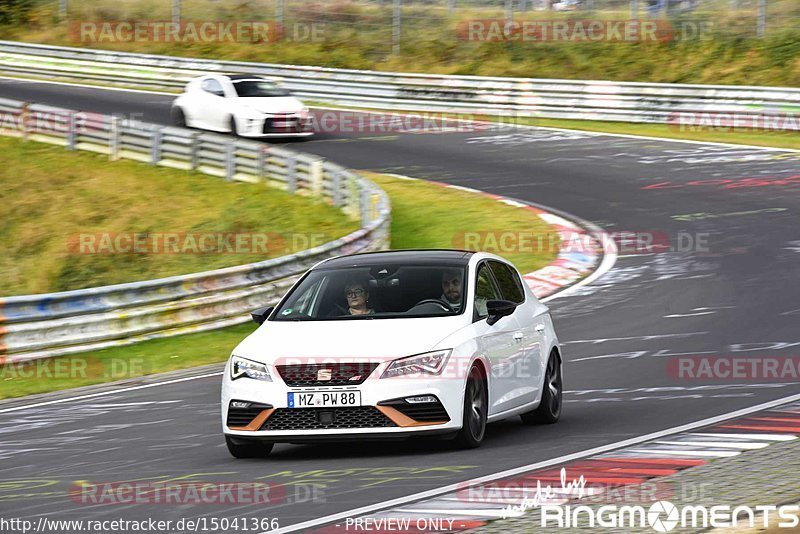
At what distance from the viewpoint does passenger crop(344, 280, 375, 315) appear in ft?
32.6

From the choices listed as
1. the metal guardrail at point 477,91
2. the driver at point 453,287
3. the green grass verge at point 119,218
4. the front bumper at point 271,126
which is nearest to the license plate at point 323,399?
the driver at point 453,287

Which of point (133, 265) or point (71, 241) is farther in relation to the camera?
point (71, 241)

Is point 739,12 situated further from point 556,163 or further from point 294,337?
point 294,337

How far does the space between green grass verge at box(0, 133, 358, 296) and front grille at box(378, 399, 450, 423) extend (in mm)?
13509

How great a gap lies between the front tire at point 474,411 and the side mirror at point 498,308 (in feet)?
1.63

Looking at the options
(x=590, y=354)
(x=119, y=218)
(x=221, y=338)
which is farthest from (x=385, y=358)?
(x=119, y=218)

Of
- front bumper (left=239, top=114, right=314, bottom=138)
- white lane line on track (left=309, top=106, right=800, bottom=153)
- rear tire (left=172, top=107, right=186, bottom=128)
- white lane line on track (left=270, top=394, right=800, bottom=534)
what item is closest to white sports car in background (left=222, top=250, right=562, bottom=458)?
white lane line on track (left=270, top=394, right=800, bottom=534)

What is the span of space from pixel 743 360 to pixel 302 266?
7.15 metres

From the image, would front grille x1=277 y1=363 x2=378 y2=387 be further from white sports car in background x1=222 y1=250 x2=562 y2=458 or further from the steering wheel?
the steering wheel

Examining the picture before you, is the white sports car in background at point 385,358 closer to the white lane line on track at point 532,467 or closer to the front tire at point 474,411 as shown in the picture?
the front tire at point 474,411

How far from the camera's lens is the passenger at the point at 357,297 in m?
9.92

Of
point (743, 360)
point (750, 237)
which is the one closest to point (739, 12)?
point (750, 237)

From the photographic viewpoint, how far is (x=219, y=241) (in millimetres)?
24188

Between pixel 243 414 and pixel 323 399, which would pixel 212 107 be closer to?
pixel 243 414
